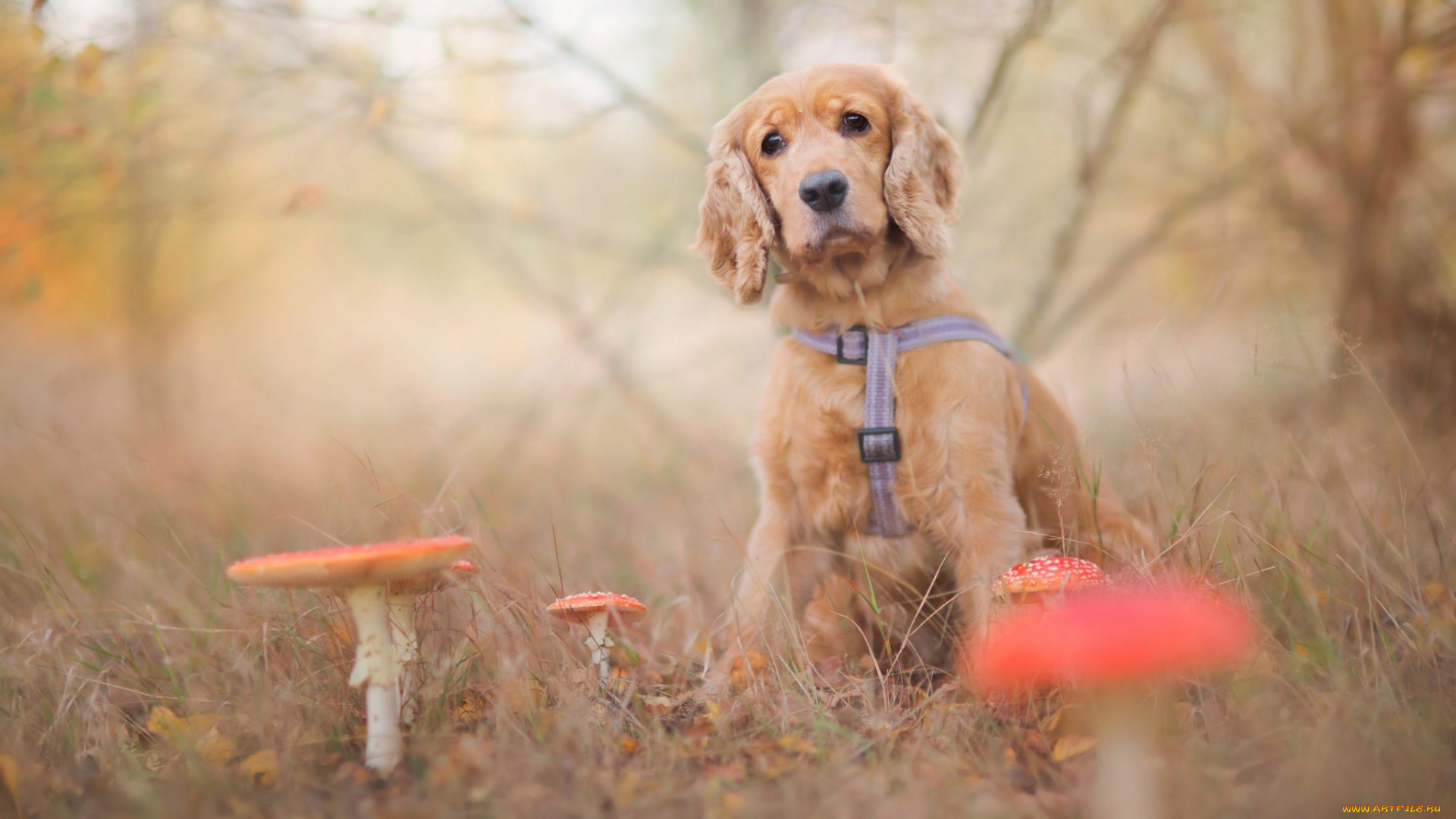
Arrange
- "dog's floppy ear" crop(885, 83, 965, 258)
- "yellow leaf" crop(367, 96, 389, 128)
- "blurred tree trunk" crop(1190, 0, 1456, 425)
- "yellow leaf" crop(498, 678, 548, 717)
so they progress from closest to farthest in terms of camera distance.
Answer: "yellow leaf" crop(498, 678, 548, 717) < "dog's floppy ear" crop(885, 83, 965, 258) < "yellow leaf" crop(367, 96, 389, 128) < "blurred tree trunk" crop(1190, 0, 1456, 425)

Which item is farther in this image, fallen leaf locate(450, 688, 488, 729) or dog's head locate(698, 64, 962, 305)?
dog's head locate(698, 64, 962, 305)

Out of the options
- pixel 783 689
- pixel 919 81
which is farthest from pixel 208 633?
pixel 919 81

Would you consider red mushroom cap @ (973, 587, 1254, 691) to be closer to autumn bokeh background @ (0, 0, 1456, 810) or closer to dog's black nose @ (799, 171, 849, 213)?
autumn bokeh background @ (0, 0, 1456, 810)

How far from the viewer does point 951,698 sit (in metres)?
2.45

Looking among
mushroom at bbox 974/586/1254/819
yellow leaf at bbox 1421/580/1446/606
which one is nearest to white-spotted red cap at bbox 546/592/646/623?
mushroom at bbox 974/586/1254/819

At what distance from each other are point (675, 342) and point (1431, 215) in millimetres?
5032

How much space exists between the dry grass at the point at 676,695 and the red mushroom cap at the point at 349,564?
43cm

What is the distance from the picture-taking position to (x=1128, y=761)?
149 cm

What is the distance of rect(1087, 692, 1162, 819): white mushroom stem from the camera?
1.46 m

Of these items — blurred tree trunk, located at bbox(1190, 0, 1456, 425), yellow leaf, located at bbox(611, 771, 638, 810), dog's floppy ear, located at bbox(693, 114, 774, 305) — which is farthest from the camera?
blurred tree trunk, located at bbox(1190, 0, 1456, 425)

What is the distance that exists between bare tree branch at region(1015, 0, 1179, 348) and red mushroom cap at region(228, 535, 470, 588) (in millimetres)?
3918

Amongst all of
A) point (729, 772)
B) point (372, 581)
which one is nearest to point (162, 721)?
point (372, 581)

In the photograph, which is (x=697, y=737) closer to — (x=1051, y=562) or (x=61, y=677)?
(x=1051, y=562)

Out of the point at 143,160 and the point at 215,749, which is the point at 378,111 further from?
the point at 215,749
